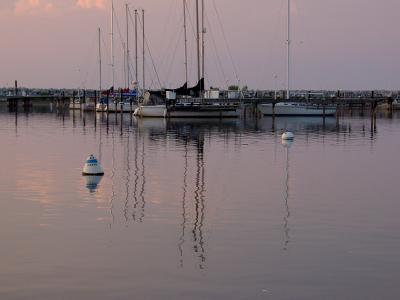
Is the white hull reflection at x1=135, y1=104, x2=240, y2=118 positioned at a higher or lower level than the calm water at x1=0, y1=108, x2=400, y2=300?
higher

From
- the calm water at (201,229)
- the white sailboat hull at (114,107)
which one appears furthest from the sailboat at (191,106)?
the calm water at (201,229)

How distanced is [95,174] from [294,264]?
51.6 ft

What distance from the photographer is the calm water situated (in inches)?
507

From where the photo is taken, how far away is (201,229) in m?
17.8

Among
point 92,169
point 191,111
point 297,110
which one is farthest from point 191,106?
point 92,169

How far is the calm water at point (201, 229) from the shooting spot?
507 inches

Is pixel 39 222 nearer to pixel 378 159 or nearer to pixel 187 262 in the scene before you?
pixel 187 262

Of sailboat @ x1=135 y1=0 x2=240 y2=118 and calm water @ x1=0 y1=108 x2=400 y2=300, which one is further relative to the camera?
sailboat @ x1=135 y1=0 x2=240 y2=118

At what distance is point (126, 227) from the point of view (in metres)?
18.0

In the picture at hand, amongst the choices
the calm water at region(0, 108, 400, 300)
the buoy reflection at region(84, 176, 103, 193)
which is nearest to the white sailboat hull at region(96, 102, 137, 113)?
the calm water at region(0, 108, 400, 300)

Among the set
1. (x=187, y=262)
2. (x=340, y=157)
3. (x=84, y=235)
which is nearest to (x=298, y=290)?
(x=187, y=262)

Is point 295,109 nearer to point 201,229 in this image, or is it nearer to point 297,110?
point 297,110

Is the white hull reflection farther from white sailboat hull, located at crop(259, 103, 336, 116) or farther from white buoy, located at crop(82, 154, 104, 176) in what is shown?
white buoy, located at crop(82, 154, 104, 176)

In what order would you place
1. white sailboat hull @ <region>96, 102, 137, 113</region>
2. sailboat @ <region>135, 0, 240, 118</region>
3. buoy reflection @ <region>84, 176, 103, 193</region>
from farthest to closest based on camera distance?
white sailboat hull @ <region>96, 102, 137, 113</region> < sailboat @ <region>135, 0, 240, 118</region> < buoy reflection @ <region>84, 176, 103, 193</region>
